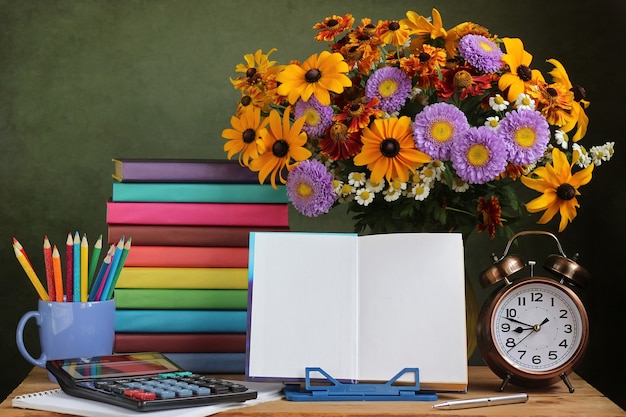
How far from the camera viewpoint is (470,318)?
1257 mm

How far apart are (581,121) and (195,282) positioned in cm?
61

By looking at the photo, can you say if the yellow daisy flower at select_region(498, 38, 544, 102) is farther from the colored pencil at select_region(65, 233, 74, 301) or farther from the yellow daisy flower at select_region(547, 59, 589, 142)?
the colored pencil at select_region(65, 233, 74, 301)

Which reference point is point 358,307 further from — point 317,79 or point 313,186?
point 317,79

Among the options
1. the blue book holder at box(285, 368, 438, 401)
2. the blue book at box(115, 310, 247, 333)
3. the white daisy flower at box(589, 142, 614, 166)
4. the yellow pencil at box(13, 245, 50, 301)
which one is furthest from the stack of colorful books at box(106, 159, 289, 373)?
the white daisy flower at box(589, 142, 614, 166)

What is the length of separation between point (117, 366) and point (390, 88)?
0.51 m

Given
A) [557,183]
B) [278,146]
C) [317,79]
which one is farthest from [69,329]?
[557,183]

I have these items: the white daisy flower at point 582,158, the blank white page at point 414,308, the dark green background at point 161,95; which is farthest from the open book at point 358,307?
the dark green background at point 161,95

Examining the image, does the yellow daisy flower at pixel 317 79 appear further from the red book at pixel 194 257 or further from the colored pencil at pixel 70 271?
the colored pencil at pixel 70 271

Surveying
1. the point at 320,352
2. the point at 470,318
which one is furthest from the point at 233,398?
the point at 470,318

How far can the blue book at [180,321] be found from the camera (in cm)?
125

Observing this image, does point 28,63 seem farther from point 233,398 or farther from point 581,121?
point 581,121

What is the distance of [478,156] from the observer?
43.4 inches

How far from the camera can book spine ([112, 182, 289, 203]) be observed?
4.14ft

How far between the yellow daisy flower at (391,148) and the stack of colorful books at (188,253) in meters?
0.20
